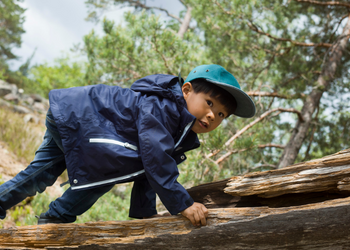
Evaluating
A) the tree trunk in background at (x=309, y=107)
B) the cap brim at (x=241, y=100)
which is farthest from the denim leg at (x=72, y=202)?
the tree trunk in background at (x=309, y=107)

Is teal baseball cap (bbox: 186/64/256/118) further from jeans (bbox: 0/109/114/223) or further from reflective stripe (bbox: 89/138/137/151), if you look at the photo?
jeans (bbox: 0/109/114/223)

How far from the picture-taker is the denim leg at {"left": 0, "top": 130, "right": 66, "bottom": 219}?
176 cm

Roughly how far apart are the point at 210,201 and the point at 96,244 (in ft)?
2.68

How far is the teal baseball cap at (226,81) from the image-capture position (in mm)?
1678

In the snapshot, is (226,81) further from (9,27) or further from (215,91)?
(9,27)

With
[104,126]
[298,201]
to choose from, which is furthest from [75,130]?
[298,201]

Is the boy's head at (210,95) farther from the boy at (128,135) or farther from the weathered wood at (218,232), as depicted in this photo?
the weathered wood at (218,232)

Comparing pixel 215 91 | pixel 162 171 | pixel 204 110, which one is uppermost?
pixel 215 91

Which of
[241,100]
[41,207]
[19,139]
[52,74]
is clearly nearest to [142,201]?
[241,100]

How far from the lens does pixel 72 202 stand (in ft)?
5.88

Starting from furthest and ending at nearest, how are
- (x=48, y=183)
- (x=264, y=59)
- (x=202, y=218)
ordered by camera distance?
(x=264, y=59) → (x=48, y=183) → (x=202, y=218)

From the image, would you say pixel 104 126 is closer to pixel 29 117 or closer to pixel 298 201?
pixel 298 201

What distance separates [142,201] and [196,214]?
2.03 ft

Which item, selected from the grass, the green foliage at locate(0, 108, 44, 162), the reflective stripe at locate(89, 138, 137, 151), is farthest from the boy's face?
the green foliage at locate(0, 108, 44, 162)
